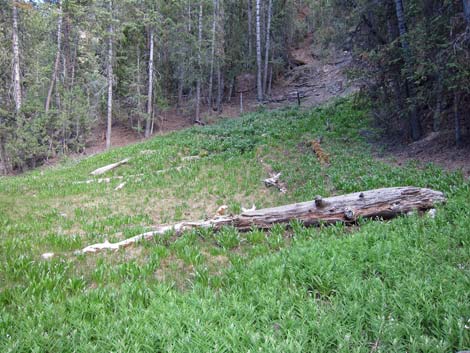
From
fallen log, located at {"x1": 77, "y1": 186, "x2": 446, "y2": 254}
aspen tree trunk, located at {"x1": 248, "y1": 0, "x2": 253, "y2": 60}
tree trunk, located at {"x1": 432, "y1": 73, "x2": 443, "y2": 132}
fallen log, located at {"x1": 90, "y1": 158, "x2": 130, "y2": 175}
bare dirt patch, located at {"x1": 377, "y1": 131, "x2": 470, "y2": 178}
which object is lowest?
fallen log, located at {"x1": 77, "y1": 186, "x2": 446, "y2": 254}

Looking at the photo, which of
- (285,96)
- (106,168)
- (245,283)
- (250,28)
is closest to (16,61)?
(106,168)

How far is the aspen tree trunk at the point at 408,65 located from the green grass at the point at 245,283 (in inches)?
156

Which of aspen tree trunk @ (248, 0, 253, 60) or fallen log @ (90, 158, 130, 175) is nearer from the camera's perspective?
fallen log @ (90, 158, 130, 175)

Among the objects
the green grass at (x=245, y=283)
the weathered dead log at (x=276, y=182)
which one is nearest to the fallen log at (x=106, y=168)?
the green grass at (x=245, y=283)

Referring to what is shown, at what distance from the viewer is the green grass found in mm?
2967

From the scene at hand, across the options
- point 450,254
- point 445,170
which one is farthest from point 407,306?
point 445,170

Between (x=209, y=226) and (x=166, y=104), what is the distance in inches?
1088

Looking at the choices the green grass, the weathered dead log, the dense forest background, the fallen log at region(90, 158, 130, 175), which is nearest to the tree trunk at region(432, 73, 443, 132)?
the dense forest background

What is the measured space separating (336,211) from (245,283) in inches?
121

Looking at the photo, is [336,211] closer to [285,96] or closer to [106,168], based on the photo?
[106,168]

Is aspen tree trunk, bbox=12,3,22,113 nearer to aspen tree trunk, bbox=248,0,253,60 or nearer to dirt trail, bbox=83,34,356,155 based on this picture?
dirt trail, bbox=83,34,356,155

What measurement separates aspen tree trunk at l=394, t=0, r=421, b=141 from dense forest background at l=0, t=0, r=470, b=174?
0.04 metres

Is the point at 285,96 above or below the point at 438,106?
above

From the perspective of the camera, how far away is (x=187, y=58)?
29.6 m
